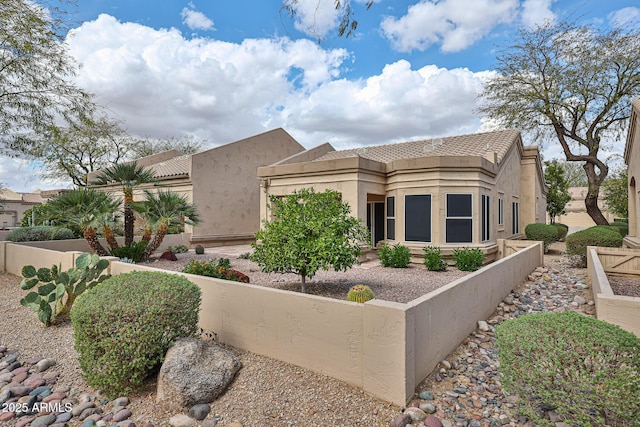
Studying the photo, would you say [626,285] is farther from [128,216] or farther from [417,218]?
[128,216]

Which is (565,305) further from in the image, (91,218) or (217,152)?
(217,152)

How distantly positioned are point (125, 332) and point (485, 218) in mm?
12498

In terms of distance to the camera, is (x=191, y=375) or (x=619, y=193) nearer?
(x=191, y=375)

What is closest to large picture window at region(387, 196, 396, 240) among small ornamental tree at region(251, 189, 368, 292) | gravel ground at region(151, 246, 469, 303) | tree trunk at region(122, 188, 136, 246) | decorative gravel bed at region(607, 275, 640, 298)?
gravel ground at region(151, 246, 469, 303)

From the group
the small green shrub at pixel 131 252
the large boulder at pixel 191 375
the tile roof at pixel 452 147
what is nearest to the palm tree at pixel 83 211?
the small green shrub at pixel 131 252

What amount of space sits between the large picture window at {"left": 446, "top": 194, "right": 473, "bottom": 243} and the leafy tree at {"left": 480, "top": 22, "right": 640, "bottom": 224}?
474 inches

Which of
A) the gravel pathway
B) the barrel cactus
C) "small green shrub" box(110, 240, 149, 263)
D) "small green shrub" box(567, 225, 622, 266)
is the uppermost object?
"small green shrub" box(567, 225, 622, 266)

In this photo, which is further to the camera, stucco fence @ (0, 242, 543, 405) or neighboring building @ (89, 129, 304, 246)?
neighboring building @ (89, 129, 304, 246)

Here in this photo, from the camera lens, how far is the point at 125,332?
412cm

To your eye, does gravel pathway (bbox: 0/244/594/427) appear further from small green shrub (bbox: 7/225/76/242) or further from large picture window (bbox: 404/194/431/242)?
small green shrub (bbox: 7/225/76/242)

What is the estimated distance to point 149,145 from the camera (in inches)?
1348

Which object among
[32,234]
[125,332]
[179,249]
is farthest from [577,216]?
[32,234]

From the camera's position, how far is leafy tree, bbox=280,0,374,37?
4.48 m

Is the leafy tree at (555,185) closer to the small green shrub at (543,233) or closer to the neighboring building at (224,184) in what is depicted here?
the small green shrub at (543,233)
